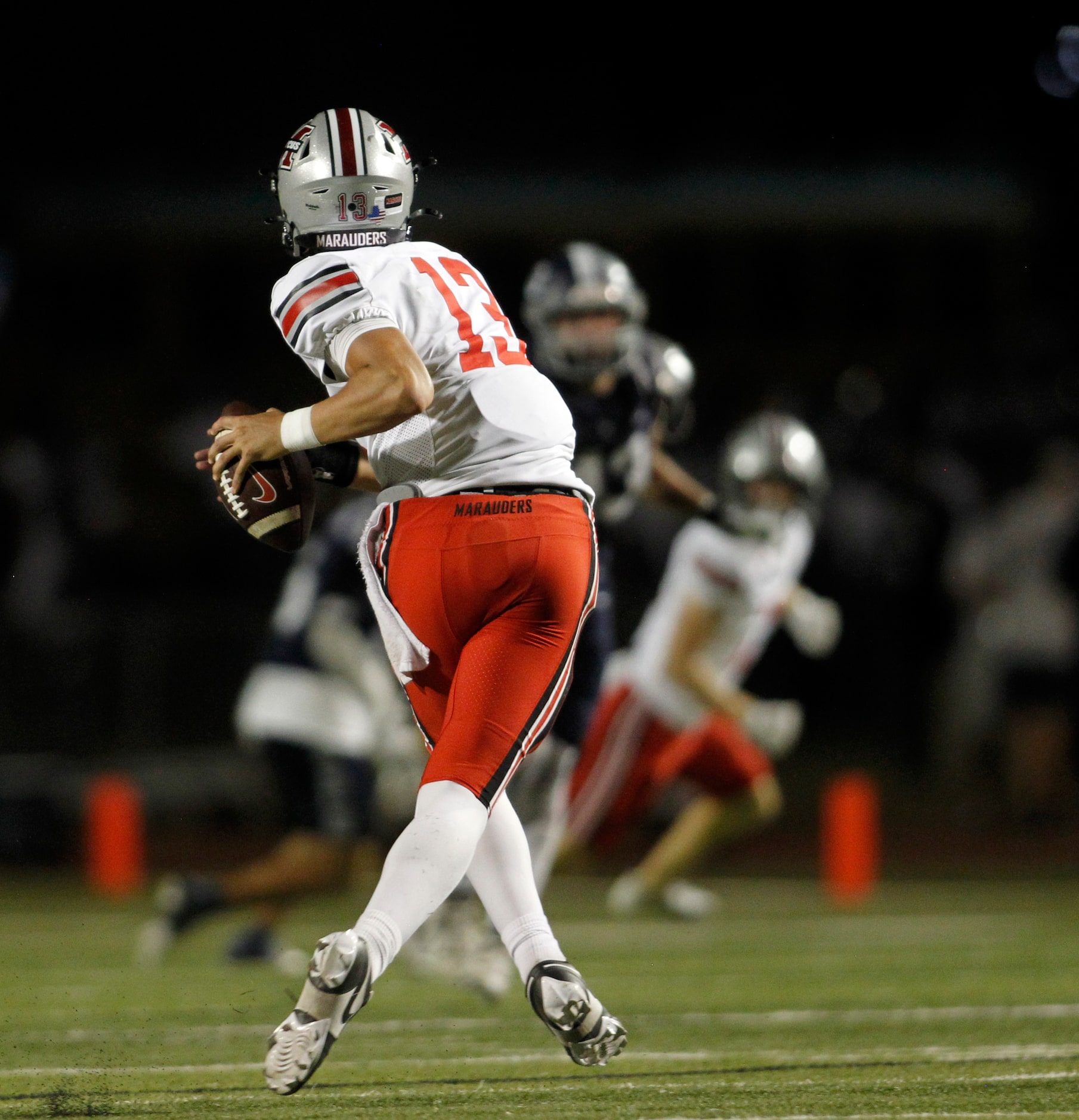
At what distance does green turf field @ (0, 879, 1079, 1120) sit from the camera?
11.0ft

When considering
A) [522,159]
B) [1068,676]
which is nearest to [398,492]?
[1068,676]

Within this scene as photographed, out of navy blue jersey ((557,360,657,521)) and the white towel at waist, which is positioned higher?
the white towel at waist

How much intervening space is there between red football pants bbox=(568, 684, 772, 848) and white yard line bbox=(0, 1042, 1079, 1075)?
322 centimetres

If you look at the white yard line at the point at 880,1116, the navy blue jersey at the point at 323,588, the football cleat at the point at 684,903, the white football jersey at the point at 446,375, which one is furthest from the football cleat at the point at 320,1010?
the football cleat at the point at 684,903

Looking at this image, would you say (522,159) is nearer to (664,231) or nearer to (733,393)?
(664,231)

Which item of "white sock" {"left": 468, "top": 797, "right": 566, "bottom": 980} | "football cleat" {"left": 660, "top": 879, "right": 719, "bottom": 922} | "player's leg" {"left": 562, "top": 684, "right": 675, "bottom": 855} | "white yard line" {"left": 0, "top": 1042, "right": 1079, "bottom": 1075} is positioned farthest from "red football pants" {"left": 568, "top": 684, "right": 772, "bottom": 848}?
"white sock" {"left": 468, "top": 797, "right": 566, "bottom": 980}

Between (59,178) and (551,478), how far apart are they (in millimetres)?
12006

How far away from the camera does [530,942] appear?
343 cm

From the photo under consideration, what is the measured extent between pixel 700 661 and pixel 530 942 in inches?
159

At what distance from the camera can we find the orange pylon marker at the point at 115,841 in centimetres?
895

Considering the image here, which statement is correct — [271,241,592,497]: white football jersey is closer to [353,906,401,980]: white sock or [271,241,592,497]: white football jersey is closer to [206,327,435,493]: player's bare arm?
[206,327,435,493]: player's bare arm

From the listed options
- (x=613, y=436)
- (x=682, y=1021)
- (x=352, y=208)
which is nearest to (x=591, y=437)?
(x=613, y=436)

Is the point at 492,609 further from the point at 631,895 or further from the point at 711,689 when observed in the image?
the point at 631,895

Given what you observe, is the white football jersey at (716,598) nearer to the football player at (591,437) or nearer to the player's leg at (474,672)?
the football player at (591,437)
